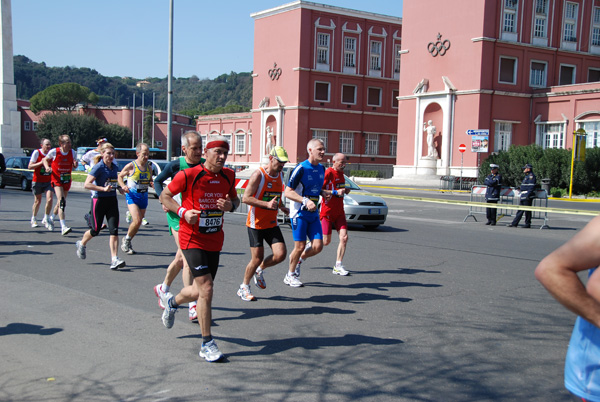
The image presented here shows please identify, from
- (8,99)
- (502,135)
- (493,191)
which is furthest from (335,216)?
(502,135)

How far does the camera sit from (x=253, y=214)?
745cm

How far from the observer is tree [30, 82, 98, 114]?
96.4m

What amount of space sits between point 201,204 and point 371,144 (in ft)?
184

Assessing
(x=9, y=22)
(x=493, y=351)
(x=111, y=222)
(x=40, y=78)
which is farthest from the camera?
(x=40, y=78)

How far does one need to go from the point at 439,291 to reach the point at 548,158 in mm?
27211

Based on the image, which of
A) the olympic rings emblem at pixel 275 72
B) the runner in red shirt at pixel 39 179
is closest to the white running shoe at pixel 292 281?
the runner in red shirt at pixel 39 179

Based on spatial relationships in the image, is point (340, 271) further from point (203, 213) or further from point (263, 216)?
point (203, 213)

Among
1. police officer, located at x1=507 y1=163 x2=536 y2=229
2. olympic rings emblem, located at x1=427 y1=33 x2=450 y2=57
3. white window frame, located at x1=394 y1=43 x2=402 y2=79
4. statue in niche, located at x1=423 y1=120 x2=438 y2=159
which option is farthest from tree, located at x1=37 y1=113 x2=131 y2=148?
police officer, located at x1=507 y1=163 x2=536 y2=229

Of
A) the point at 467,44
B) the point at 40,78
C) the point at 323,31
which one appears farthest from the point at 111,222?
the point at 40,78

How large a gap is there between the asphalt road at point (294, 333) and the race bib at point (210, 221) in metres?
1.11

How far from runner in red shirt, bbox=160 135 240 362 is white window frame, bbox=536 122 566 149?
3945 cm

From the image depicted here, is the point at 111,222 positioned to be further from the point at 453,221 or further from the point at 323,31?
the point at 323,31

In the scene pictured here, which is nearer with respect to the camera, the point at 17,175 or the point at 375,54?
the point at 17,175

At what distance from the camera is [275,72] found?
58.8 m
